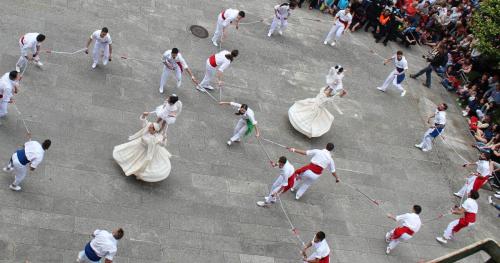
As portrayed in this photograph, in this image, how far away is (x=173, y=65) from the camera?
56.7 ft

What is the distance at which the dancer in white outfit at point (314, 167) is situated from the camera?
51.2ft

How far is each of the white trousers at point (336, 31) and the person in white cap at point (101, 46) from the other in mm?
8426

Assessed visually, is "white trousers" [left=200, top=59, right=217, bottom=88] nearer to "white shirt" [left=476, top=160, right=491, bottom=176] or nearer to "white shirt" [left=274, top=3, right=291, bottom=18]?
"white shirt" [left=274, top=3, right=291, bottom=18]

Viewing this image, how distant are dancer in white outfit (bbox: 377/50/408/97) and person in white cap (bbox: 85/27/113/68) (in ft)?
30.2

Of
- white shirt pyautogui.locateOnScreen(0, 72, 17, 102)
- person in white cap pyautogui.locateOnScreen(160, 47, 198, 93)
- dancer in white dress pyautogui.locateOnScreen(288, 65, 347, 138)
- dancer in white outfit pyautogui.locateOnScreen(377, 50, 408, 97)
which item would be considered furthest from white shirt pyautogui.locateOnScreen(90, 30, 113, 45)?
dancer in white outfit pyautogui.locateOnScreen(377, 50, 408, 97)

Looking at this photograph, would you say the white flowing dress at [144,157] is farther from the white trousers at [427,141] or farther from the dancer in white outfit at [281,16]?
the white trousers at [427,141]

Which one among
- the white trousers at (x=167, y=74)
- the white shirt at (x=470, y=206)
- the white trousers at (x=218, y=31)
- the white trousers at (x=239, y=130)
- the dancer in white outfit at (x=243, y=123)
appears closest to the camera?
the dancer in white outfit at (x=243, y=123)

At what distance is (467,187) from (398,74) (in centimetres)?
479

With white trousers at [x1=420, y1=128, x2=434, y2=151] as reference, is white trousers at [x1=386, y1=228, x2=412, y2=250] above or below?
below

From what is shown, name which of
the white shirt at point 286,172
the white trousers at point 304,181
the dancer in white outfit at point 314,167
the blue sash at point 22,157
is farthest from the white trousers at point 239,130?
the blue sash at point 22,157

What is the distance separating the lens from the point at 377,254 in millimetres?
15820

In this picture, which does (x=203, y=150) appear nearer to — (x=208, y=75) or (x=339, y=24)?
(x=208, y=75)

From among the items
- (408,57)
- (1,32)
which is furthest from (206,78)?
(408,57)

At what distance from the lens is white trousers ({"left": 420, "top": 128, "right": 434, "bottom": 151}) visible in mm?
19422
